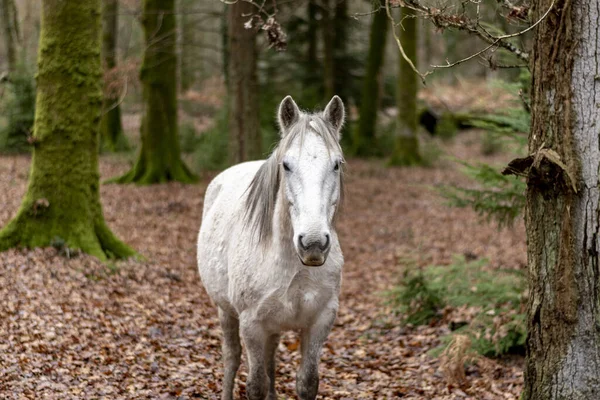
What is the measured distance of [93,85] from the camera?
30.3ft

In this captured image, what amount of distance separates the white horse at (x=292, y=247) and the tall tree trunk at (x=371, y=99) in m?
18.1

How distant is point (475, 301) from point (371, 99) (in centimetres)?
1682

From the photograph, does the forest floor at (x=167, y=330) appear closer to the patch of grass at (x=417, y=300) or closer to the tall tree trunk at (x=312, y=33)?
the patch of grass at (x=417, y=300)

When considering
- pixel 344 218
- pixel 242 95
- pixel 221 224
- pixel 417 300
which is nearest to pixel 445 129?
pixel 344 218

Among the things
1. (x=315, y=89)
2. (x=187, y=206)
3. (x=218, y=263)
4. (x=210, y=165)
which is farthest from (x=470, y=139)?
(x=218, y=263)

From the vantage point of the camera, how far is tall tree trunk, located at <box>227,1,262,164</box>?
44.3 ft

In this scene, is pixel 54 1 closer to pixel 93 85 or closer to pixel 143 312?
pixel 93 85

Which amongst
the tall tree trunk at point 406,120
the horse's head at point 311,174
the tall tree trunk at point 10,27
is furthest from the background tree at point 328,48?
the horse's head at point 311,174

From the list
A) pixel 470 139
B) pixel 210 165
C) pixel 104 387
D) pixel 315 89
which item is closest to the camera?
pixel 104 387

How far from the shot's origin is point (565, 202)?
4.21 meters

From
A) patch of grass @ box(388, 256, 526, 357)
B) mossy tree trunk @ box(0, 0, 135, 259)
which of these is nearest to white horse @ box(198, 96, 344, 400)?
patch of grass @ box(388, 256, 526, 357)

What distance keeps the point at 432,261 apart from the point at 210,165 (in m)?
8.44

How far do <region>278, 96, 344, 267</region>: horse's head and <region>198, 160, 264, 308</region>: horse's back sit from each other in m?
1.03

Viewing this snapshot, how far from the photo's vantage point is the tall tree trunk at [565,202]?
415cm
